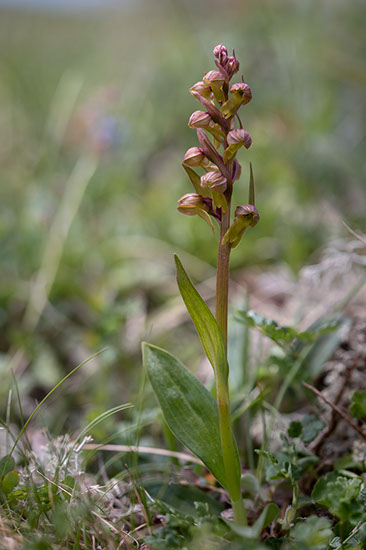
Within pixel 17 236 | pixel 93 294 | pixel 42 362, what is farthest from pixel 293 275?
pixel 17 236

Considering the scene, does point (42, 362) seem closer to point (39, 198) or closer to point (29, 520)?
point (29, 520)

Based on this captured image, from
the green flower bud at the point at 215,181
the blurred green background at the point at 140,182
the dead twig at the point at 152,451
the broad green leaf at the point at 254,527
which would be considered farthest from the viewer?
the blurred green background at the point at 140,182

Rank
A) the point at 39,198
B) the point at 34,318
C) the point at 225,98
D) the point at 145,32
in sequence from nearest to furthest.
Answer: the point at 225,98, the point at 34,318, the point at 39,198, the point at 145,32

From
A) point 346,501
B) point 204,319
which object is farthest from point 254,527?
point 204,319

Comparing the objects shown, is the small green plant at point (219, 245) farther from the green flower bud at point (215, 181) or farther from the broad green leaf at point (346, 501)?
the broad green leaf at point (346, 501)

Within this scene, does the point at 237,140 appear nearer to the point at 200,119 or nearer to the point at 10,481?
the point at 200,119

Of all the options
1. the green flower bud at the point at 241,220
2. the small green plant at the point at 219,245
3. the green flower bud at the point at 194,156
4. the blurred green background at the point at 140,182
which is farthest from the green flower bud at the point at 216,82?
the blurred green background at the point at 140,182
